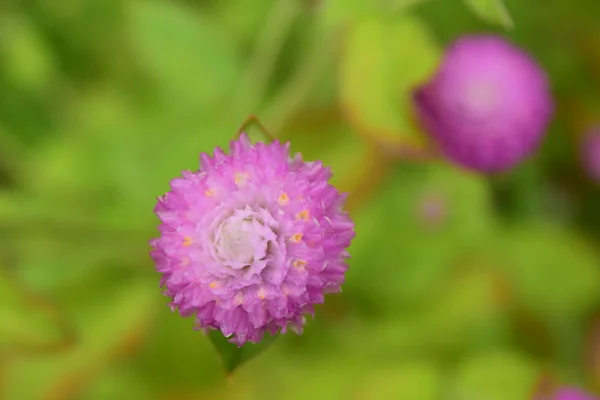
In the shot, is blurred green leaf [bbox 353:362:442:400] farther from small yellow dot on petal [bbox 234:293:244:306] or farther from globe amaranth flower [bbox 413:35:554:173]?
small yellow dot on petal [bbox 234:293:244:306]

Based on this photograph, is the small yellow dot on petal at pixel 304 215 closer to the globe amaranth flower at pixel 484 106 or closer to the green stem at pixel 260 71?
the globe amaranth flower at pixel 484 106

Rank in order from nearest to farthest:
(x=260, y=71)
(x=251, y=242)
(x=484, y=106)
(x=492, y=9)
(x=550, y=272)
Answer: (x=251, y=242) → (x=492, y=9) → (x=484, y=106) → (x=260, y=71) → (x=550, y=272)

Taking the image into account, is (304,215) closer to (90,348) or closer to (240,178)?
(240,178)

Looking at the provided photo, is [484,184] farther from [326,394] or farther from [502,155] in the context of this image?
[326,394]

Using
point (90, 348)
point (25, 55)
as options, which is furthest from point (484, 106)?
point (25, 55)

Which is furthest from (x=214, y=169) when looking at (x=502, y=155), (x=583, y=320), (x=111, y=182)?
(x=583, y=320)

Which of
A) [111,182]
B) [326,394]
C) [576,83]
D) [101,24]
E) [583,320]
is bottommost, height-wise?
[583,320]
